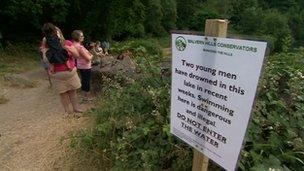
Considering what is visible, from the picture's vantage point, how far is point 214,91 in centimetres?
245

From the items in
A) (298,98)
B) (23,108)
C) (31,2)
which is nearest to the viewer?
(298,98)

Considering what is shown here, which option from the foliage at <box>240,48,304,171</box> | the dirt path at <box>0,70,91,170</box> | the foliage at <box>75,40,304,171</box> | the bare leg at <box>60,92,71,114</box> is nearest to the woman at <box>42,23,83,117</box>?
the bare leg at <box>60,92,71,114</box>

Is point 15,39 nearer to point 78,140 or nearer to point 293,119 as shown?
point 78,140

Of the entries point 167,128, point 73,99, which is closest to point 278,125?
point 167,128

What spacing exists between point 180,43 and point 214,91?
443 millimetres

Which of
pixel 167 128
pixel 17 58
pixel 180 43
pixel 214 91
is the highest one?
pixel 180 43

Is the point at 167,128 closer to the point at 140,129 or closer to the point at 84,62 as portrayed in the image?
the point at 140,129

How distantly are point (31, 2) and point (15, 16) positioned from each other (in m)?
1.53

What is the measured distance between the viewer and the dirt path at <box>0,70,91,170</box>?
474cm

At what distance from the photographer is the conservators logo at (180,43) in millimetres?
2675

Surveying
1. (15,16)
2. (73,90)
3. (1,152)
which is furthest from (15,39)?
(1,152)

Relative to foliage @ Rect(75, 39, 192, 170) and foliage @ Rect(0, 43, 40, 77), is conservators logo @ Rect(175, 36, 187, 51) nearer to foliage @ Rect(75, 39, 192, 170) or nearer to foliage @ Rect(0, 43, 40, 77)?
foliage @ Rect(75, 39, 192, 170)

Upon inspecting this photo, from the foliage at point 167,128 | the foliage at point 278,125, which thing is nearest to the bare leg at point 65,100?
the foliage at point 167,128

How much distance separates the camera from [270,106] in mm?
3859
